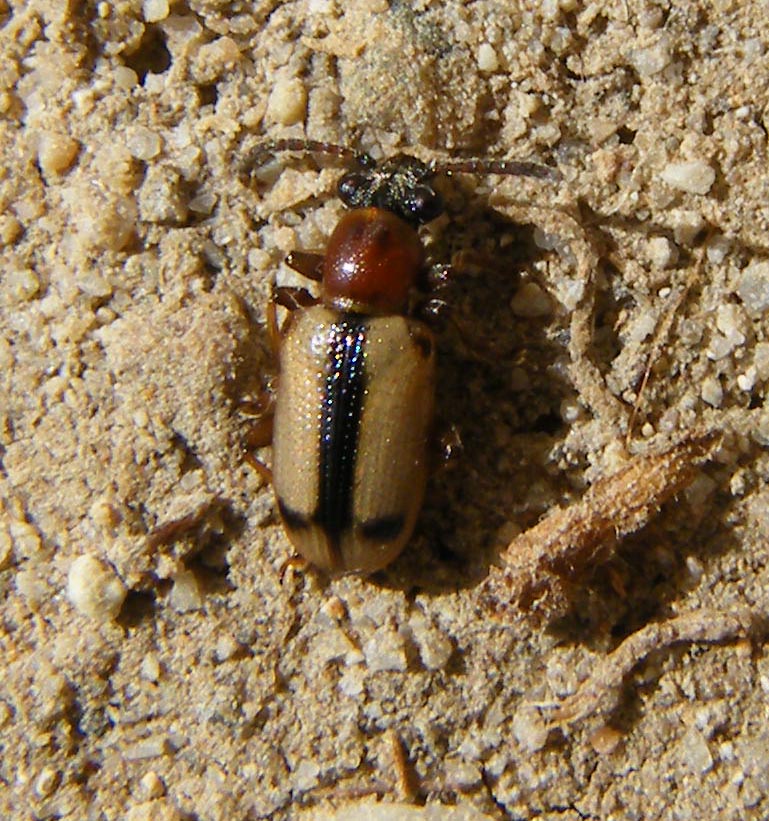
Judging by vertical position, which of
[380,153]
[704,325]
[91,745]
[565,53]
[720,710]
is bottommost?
[91,745]

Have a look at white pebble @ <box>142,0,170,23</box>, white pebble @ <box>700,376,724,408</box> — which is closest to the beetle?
white pebble @ <box>142,0,170,23</box>

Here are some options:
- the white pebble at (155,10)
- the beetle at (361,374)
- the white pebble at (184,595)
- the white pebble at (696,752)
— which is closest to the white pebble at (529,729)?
the white pebble at (696,752)

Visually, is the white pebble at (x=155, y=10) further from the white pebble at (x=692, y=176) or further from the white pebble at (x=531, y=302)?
the white pebble at (x=692, y=176)

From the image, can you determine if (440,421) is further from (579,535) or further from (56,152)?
(56,152)

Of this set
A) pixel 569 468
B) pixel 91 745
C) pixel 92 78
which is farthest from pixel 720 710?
pixel 92 78

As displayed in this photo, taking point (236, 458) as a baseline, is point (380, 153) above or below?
above

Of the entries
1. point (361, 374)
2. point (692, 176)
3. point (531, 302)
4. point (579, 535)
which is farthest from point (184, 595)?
point (692, 176)

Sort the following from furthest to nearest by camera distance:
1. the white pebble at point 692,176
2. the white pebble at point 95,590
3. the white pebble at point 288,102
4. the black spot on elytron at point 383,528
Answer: the white pebble at point 288,102 → the white pebble at point 692,176 → the white pebble at point 95,590 → the black spot on elytron at point 383,528

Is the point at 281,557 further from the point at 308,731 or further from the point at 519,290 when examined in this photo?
the point at 519,290
